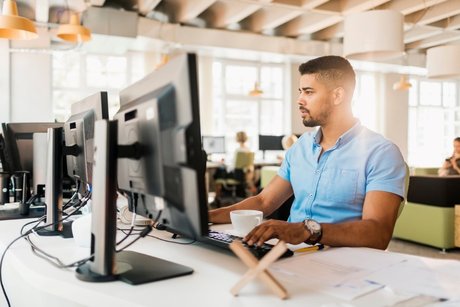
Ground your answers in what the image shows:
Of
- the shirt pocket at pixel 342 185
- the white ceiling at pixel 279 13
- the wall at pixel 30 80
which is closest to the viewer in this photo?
the shirt pocket at pixel 342 185

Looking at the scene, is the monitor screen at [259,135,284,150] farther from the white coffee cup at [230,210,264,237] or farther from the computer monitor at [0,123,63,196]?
the white coffee cup at [230,210,264,237]

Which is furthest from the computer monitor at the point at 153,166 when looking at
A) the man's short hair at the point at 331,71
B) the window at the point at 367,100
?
the window at the point at 367,100

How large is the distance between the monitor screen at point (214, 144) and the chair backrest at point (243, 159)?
1.14m

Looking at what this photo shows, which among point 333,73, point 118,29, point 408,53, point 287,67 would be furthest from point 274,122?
point 333,73

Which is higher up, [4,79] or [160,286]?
[4,79]

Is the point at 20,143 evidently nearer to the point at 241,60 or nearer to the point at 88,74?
the point at 88,74

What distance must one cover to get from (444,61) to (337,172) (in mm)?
4404

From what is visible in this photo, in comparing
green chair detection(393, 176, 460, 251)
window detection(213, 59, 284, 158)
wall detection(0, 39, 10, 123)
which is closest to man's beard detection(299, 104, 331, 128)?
green chair detection(393, 176, 460, 251)

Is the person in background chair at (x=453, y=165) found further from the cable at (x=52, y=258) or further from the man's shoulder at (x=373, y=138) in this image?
the cable at (x=52, y=258)

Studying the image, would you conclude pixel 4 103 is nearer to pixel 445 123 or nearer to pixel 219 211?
pixel 219 211

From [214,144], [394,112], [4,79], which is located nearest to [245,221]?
[4,79]

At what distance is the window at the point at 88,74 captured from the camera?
28.7ft

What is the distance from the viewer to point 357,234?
1481 mm

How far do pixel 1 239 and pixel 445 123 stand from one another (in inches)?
520
